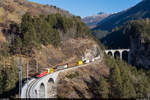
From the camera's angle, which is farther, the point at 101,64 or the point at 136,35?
the point at 136,35

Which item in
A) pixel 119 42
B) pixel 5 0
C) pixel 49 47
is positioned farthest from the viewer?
pixel 119 42

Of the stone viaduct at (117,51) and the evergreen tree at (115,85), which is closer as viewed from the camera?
the evergreen tree at (115,85)

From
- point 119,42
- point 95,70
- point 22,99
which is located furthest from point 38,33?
point 119,42

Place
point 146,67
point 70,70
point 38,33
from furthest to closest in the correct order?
point 146,67, point 38,33, point 70,70

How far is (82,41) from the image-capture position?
102 metres

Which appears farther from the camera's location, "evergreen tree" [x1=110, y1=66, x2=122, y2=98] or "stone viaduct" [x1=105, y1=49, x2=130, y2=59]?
"stone viaduct" [x1=105, y1=49, x2=130, y2=59]

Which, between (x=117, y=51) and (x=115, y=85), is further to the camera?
(x=117, y=51)

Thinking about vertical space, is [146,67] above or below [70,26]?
below

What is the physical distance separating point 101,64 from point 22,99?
58390 mm

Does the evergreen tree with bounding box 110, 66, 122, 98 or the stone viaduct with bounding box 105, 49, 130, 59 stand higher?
the stone viaduct with bounding box 105, 49, 130, 59

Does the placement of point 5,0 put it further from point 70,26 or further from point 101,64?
point 101,64

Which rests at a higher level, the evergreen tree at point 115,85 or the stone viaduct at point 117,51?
the stone viaduct at point 117,51

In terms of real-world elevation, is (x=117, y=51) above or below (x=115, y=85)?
above

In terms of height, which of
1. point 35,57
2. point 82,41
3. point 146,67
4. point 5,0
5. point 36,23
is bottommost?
point 146,67
